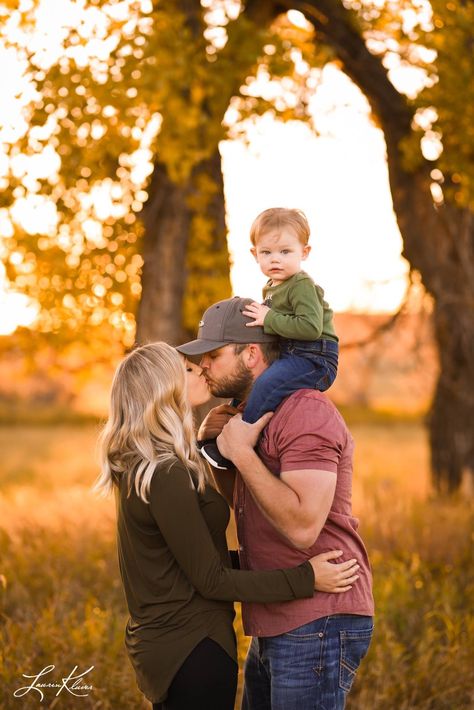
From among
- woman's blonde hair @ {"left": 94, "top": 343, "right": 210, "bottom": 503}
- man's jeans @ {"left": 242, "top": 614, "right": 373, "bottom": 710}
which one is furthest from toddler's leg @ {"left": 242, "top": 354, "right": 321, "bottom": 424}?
man's jeans @ {"left": 242, "top": 614, "right": 373, "bottom": 710}

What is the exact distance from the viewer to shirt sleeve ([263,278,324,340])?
3.33 meters

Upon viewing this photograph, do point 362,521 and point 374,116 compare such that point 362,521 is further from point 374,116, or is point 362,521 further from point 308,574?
point 308,574

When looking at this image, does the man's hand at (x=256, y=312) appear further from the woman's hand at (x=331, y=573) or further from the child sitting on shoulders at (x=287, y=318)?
the woman's hand at (x=331, y=573)

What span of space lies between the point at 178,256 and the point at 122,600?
296cm

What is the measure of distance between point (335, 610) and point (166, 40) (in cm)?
480

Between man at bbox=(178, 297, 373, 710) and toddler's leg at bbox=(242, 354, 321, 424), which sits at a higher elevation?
toddler's leg at bbox=(242, 354, 321, 424)

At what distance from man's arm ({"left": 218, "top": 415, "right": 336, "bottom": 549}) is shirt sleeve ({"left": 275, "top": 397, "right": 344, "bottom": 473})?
32 mm

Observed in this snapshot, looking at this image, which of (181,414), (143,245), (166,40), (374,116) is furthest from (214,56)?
(181,414)

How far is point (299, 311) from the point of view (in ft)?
11.1

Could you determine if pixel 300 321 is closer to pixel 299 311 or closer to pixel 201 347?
pixel 299 311

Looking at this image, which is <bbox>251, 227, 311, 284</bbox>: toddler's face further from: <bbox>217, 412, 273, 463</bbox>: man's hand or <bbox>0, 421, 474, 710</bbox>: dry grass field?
<bbox>0, 421, 474, 710</bbox>: dry grass field

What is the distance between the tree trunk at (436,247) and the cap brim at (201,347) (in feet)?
Answer: 18.7
